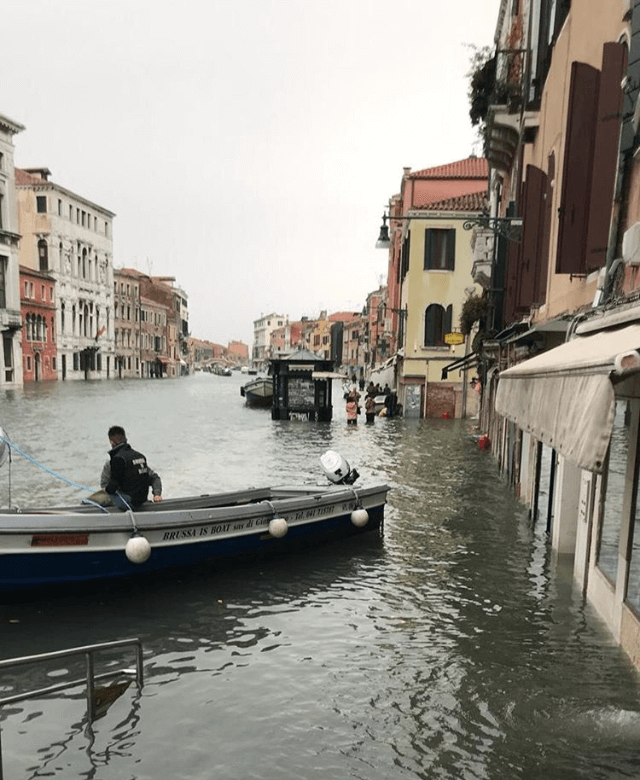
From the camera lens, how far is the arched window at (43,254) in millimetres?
66625

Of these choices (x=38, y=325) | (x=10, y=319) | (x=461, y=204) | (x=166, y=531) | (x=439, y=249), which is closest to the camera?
(x=166, y=531)

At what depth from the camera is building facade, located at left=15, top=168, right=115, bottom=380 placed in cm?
6575

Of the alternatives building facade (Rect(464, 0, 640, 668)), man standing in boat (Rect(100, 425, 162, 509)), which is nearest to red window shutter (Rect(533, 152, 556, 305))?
building facade (Rect(464, 0, 640, 668))

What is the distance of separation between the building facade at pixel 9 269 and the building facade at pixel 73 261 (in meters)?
14.8

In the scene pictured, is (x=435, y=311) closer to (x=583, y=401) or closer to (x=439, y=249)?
(x=439, y=249)

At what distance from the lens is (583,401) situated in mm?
3602

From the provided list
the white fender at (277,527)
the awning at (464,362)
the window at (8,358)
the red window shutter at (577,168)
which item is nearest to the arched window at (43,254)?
the window at (8,358)

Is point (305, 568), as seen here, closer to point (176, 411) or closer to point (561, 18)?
point (561, 18)

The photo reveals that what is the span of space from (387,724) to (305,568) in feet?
13.1

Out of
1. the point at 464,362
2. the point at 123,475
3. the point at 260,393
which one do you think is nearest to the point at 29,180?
the point at 260,393

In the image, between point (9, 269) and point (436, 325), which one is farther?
point (9, 269)

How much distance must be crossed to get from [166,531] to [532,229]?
Answer: 7567 mm

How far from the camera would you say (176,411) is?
1436 inches

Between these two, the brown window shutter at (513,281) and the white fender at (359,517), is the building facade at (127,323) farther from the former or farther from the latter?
the white fender at (359,517)
